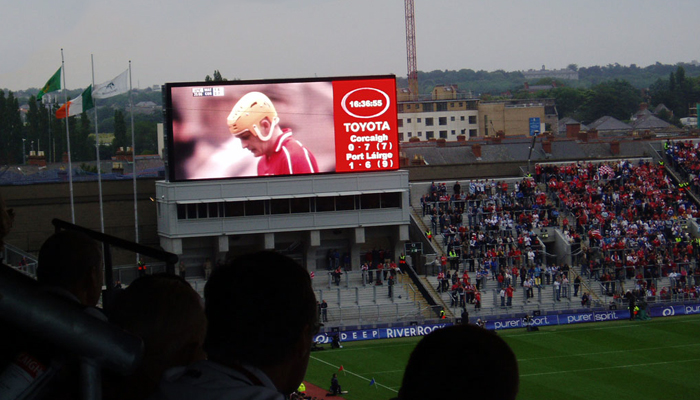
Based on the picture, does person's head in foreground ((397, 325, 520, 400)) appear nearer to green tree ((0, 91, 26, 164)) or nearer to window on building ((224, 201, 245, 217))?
window on building ((224, 201, 245, 217))

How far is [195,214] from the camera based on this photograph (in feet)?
124

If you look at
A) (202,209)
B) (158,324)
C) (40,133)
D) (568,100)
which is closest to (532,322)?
(202,209)

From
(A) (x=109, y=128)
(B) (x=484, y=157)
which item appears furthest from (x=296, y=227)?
(A) (x=109, y=128)

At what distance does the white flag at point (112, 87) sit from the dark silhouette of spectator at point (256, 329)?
3396cm

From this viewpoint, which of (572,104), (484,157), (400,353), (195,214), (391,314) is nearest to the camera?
(400,353)

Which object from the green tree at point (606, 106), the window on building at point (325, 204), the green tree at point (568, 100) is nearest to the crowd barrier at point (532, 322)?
the window on building at point (325, 204)

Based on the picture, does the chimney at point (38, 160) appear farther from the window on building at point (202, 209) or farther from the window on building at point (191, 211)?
the window on building at point (202, 209)

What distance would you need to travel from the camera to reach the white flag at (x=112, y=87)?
35.5 m

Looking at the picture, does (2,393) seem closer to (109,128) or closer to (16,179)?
(16,179)

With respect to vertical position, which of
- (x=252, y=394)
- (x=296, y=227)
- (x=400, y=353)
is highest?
(x=252, y=394)

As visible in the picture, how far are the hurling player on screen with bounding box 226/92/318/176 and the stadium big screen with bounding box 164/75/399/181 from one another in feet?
0.12

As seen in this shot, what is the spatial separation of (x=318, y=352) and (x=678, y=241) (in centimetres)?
1762

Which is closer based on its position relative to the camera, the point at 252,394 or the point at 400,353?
the point at 252,394

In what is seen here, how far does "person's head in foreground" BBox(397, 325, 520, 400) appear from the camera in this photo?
236 cm
